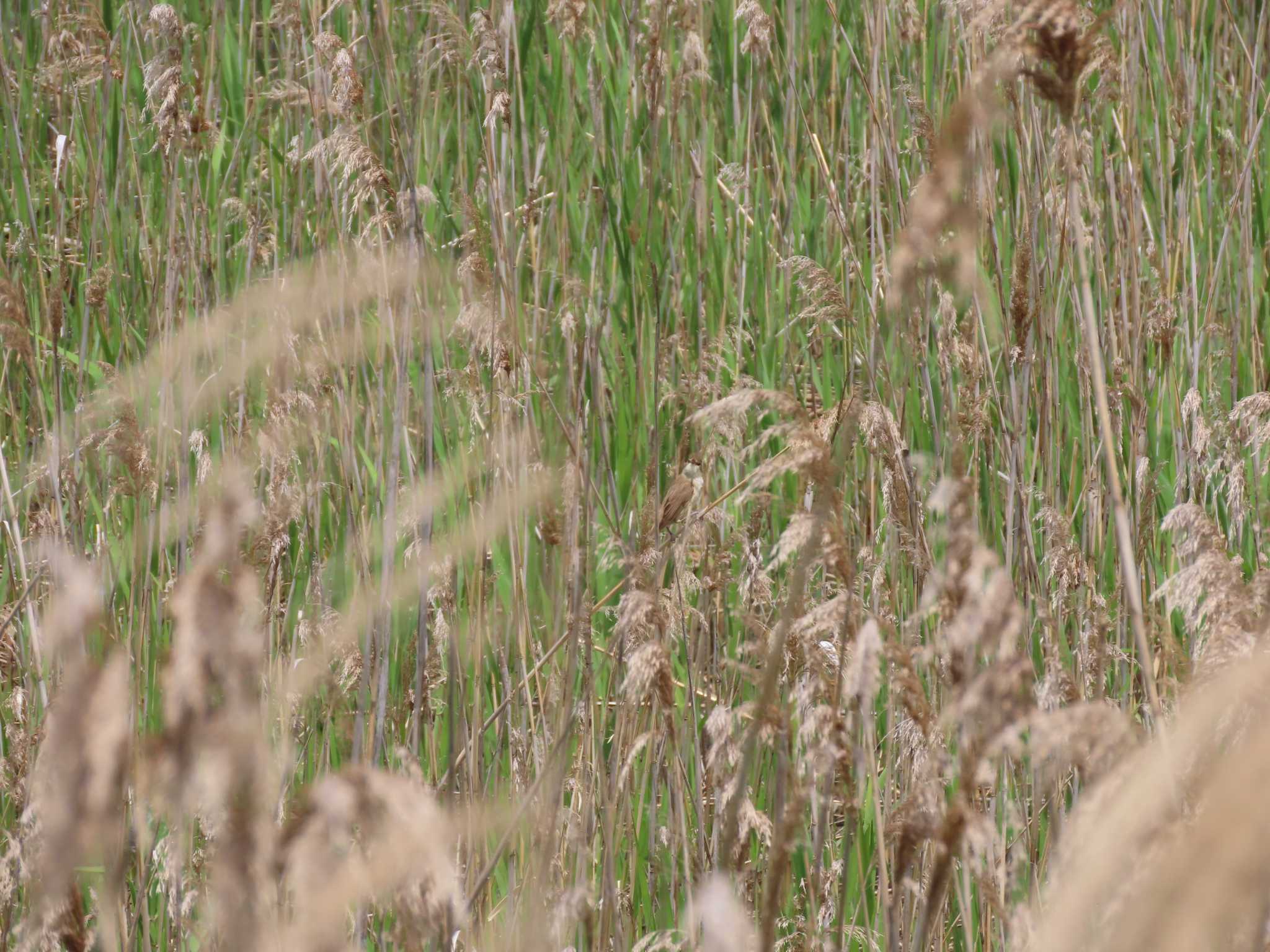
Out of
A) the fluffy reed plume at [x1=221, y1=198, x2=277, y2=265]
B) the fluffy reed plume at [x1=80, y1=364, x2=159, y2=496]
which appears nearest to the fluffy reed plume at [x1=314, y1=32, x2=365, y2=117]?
the fluffy reed plume at [x1=221, y1=198, x2=277, y2=265]

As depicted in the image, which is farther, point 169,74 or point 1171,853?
point 169,74

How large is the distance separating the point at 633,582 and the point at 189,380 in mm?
698

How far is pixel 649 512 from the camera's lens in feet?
5.88

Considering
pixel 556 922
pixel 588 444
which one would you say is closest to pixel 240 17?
pixel 588 444

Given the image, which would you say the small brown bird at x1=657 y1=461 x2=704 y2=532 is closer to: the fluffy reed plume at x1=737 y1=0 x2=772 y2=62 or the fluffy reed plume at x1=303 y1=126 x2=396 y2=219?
the fluffy reed plume at x1=303 y1=126 x2=396 y2=219

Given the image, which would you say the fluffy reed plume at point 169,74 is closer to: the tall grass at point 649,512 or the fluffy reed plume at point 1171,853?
the tall grass at point 649,512

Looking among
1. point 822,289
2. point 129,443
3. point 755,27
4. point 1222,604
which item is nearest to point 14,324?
point 129,443

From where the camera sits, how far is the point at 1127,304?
207cm

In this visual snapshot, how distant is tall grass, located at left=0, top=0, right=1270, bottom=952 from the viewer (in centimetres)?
64

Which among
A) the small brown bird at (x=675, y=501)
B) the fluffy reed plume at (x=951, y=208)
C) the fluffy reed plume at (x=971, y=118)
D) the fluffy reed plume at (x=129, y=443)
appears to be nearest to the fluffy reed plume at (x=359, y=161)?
the fluffy reed plume at (x=129, y=443)

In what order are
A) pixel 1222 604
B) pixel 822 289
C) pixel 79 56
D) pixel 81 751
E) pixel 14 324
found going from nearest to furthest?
pixel 81 751 < pixel 1222 604 < pixel 14 324 < pixel 822 289 < pixel 79 56

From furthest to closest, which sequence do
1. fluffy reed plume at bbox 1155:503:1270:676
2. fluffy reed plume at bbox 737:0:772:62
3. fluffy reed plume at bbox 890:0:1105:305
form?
fluffy reed plume at bbox 737:0:772:62 → fluffy reed plume at bbox 1155:503:1270:676 → fluffy reed plume at bbox 890:0:1105:305

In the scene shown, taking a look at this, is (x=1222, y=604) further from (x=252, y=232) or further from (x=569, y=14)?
(x=252, y=232)

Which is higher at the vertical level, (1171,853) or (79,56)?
(79,56)
